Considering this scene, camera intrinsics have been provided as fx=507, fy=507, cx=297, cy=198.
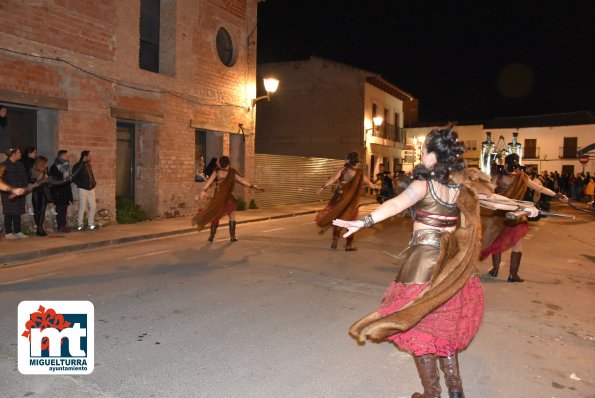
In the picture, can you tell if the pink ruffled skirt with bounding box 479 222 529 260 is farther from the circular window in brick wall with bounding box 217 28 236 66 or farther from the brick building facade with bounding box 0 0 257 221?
the circular window in brick wall with bounding box 217 28 236 66

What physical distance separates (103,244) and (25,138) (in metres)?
3.67

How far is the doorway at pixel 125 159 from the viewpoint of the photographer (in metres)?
15.3

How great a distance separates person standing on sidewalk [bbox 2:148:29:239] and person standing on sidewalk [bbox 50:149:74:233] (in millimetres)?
946

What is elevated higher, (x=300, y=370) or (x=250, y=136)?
(x=250, y=136)

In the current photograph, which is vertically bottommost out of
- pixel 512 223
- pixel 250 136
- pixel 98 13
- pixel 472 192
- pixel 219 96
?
pixel 512 223

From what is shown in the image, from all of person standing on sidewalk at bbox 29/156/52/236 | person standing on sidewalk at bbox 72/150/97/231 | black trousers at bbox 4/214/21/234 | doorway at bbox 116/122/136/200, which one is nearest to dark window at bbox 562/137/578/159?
doorway at bbox 116/122/136/200

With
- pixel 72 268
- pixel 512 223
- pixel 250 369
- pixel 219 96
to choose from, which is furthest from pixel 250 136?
pixel 250 369

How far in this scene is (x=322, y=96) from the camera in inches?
1318

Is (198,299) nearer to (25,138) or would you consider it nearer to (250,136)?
(25,138)

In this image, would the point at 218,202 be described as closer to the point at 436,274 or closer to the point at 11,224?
the point at 11,224

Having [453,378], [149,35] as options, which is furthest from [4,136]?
[453,378]

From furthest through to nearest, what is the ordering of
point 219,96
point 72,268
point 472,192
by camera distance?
1. point 219,96
2. point 72,268
3. point 472,192

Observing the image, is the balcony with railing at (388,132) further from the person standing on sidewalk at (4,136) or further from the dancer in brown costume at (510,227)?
the dancer in brown costume at (510,227)

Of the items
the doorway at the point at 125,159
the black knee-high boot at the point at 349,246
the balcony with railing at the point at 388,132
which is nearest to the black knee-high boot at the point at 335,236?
the black knee-high boot at the point at 349,246
